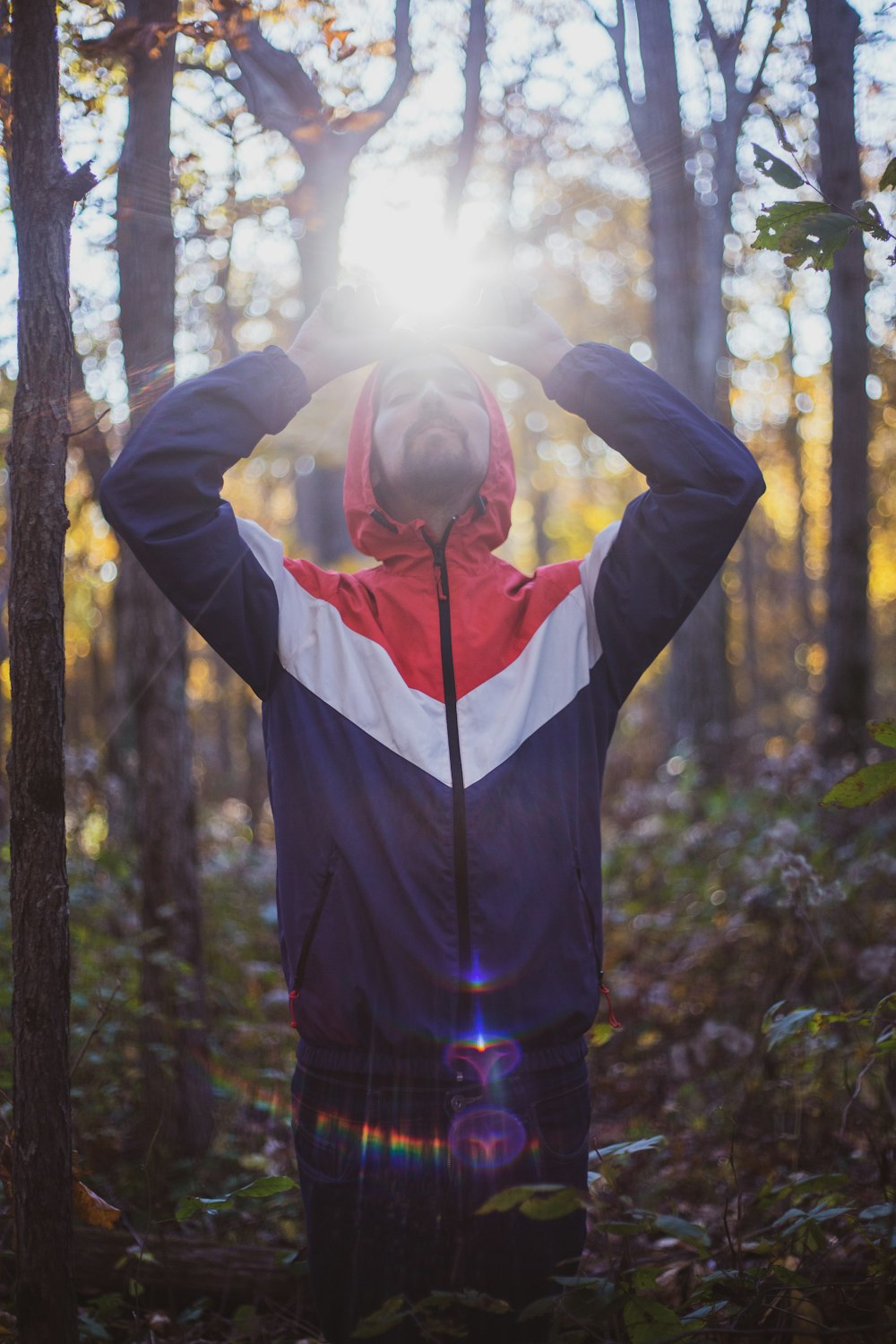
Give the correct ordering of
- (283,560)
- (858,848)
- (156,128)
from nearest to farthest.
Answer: (283,560), (156,128), (858,848)

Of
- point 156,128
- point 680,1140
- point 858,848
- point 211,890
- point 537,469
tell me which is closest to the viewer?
point 156,128

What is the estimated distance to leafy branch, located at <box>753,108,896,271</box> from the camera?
2.11 meters

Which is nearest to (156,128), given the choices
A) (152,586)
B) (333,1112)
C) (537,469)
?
(152,586)

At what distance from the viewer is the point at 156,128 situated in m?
3.63

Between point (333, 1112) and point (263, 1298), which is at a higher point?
point (333, 1112)

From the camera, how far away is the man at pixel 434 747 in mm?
2213

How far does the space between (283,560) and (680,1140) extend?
3.13 m

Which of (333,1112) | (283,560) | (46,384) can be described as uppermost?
(46,384)

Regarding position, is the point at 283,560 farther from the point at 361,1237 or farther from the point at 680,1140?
the point at 680,1140

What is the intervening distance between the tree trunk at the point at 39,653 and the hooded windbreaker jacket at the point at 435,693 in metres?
0.20

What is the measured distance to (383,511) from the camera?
2.75 metres

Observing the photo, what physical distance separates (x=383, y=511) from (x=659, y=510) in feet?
2.40

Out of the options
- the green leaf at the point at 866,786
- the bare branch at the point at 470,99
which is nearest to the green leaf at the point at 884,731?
the green leaf at the point at 866,786

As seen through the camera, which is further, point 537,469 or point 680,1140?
point 537,469
